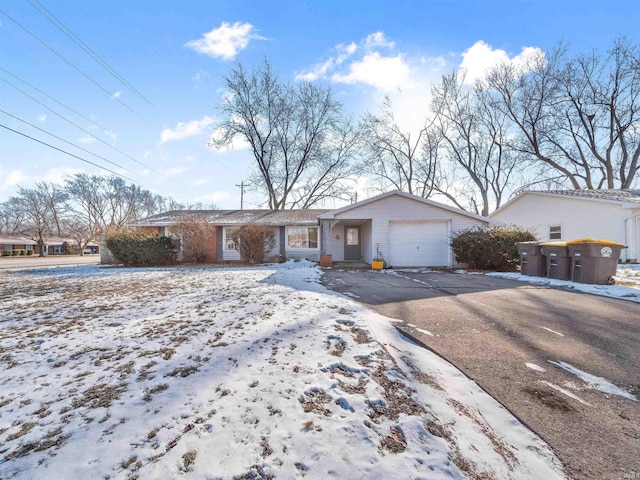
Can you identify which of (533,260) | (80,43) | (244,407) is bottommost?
(244,407)

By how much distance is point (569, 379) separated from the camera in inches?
111

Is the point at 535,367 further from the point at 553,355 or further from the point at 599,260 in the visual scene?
the point at 599,260

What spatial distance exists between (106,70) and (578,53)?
97.8 ft

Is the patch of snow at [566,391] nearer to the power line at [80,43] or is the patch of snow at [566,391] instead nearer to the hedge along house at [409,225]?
the hedge along house at [409,225]

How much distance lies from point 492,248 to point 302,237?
29.9ft

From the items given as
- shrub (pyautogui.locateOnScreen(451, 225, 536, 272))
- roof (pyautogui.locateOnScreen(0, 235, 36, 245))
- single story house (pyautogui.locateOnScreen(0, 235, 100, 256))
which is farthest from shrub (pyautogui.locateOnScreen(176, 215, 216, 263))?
roof (pyautogui.locateOnScreen(0, 235, 36, 245))

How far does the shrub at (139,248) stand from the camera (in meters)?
13.4

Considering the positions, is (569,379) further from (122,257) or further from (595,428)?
(122,257)

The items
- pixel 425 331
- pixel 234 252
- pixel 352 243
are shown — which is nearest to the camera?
pixel 425 331

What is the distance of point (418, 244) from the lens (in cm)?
1298

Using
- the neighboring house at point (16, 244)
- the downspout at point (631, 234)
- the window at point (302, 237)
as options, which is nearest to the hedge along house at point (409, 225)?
the window at point (302, 237)

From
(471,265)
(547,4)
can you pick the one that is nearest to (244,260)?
(471,265)

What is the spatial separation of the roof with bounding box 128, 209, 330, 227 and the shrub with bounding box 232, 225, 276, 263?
106 centimetres

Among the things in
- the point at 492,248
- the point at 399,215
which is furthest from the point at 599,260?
the point at 399,215
